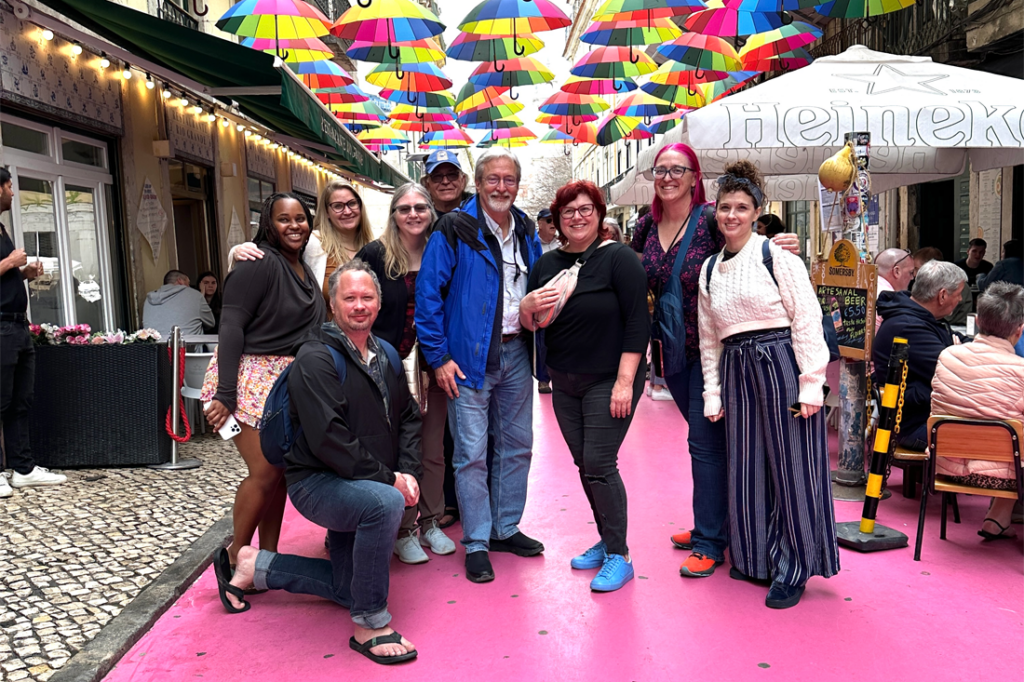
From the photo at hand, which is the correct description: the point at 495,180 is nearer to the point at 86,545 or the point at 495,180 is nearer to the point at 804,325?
the point at 804,325

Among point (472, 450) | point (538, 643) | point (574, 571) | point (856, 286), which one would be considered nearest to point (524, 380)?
point (472, 450)

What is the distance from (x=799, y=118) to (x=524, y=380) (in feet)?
8.69

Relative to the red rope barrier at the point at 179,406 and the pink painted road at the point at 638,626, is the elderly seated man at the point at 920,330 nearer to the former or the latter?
the pink painted road at the point at 638,626

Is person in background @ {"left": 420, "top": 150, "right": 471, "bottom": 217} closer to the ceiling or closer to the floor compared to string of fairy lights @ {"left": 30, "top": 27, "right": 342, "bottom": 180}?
closer to the floor

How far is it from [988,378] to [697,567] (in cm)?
177

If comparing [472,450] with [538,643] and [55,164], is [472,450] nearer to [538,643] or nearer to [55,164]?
[538,643]

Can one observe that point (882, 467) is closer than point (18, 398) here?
Yes

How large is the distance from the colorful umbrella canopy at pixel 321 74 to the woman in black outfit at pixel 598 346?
33.2 feet

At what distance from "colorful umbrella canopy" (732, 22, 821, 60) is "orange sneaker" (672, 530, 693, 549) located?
8.77 m

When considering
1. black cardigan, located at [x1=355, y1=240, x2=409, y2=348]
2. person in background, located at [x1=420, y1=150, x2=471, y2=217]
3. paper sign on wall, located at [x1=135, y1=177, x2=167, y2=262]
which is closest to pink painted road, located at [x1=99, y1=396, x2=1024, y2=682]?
Result: black cardigan, located at [x1=355, y1=240, x2=409, y2=348]

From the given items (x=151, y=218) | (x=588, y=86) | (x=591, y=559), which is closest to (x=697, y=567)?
(x=591, y=559)

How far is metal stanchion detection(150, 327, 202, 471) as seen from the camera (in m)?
6.21

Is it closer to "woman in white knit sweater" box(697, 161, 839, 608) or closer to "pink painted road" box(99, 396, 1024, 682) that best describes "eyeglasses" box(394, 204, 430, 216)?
"woman in white knit sweater" box(697, 161, 839, 608)

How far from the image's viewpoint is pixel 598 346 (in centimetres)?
374
